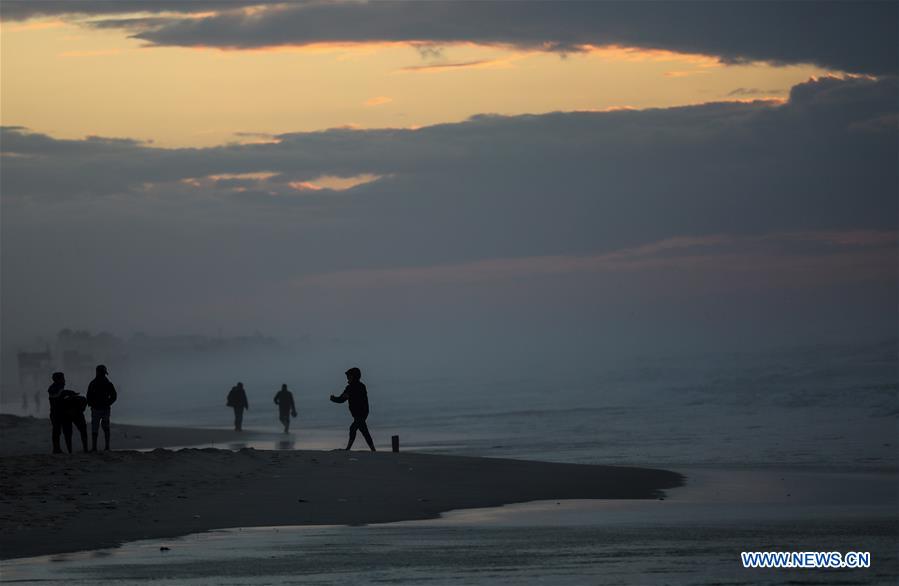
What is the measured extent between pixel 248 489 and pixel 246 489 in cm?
3

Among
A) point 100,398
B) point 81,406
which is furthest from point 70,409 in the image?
point 100,398

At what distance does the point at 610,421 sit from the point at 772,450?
42.2 ft

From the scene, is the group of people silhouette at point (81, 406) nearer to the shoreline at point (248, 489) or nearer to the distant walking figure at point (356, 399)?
the shoreline at point (248, 489)

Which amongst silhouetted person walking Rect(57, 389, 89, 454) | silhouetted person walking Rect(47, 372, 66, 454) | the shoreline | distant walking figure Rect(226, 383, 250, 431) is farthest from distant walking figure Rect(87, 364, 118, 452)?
distant walking figure Rect(226, 383, 250, 431)

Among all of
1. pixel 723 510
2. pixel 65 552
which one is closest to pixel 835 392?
pixel 723 510

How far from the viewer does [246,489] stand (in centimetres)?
1725

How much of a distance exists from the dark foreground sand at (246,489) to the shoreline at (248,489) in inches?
0.7

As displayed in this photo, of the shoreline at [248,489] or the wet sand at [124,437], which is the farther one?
the wet sand at [124,437]

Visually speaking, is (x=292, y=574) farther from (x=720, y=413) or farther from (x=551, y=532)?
(x=720, y=413)

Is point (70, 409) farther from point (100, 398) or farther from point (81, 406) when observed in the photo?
point (100, 398)

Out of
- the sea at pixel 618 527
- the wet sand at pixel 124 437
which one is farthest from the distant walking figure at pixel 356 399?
the wet sand at pixel 124 437

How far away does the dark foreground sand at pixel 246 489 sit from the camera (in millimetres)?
14023

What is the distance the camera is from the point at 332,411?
5138 centimetres

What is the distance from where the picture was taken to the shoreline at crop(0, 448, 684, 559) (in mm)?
13992
